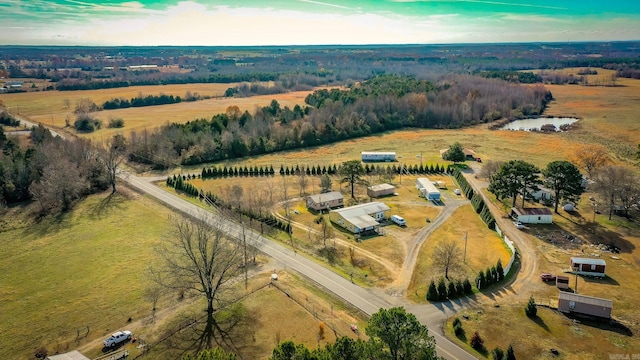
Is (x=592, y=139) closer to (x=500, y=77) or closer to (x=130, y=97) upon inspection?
(x=500, y=77)

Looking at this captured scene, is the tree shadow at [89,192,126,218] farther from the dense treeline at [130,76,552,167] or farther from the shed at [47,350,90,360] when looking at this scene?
the shed at [47,350,90,360]

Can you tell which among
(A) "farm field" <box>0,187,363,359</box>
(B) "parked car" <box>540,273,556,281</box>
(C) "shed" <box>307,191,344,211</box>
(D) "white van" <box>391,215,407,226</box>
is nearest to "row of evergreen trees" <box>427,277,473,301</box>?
(A) "farm field" <box>0,187,363,359</box>

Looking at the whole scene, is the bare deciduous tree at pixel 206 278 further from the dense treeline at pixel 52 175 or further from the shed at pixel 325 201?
the dense treeline at pixel 52 175

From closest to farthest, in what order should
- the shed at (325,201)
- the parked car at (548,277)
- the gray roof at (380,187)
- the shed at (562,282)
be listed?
1. the shed at (562,282)
2. the parked car at (548,277)
3. the shed at (325,201)
4. the gray roof at (380,187)

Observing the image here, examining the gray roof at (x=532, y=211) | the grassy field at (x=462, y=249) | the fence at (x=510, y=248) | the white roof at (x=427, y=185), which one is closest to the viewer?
the grassy field at (x=462, y=249)

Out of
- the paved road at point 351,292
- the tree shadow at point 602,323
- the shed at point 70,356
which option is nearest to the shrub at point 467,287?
the paved road at point 351,292

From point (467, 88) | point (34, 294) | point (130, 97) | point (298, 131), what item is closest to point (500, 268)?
point (34, 294)
